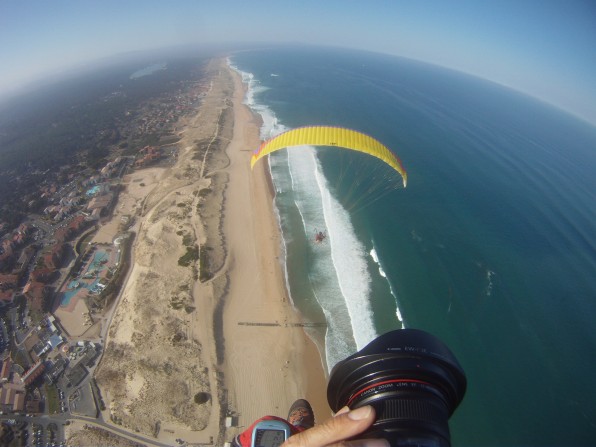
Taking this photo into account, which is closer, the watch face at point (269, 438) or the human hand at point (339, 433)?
the human hand at point (339, 433)

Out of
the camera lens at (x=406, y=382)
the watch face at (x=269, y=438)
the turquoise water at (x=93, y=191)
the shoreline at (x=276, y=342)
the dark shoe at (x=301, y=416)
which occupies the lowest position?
the shoreline at (x=276, y=342)

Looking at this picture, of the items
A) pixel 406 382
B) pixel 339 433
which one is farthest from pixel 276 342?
pixel 339 433

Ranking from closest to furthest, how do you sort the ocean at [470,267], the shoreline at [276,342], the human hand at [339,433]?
the human hand at [339,433]
the shoreline at [276,342]
the ocean at [470,267]

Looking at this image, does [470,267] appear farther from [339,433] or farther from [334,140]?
[339,433]

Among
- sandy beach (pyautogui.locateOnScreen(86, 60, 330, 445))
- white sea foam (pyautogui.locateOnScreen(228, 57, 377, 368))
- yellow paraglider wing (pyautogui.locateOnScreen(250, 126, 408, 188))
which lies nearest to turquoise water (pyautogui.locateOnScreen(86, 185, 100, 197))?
sandy beach (pyautogui.locateOnScreen(86, 60, 330, 445))

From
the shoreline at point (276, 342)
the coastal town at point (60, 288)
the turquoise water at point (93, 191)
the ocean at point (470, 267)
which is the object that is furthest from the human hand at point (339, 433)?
the turquoise water at point (93, 191)

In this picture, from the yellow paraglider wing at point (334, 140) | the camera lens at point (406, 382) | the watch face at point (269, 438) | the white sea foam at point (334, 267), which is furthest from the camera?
the white sea foam at point (334, 267)

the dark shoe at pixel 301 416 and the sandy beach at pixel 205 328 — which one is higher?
the dark shoe at pixel 301 416

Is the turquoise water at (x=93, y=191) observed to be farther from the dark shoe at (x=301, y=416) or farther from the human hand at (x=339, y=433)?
the human hand at (x=339, y=433)
